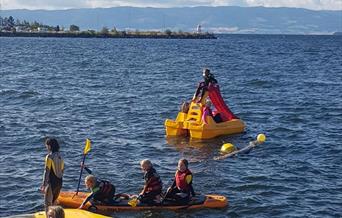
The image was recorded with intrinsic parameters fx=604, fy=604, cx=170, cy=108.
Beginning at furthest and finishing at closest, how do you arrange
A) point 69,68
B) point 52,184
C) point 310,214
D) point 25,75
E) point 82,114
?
point 69,68
point 25,75
point 82,114
point 310,214
point 52,184

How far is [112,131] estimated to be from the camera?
2406cm

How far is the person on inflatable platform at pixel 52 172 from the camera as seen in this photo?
12.3 m

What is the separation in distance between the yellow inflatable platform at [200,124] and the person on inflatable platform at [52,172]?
995 centimetres

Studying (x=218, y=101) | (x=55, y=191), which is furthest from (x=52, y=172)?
(x=218, y=101)

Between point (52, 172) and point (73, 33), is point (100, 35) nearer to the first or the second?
point (73, 33)

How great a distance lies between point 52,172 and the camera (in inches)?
493

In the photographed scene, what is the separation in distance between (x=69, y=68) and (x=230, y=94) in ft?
75.3

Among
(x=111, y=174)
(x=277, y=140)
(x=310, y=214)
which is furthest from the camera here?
(x=277, y=140)

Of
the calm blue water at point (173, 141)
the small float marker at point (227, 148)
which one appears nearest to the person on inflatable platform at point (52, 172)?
the calm blue water at point (173, 141)

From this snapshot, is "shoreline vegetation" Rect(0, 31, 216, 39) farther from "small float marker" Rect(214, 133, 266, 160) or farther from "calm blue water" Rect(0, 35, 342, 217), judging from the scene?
"small float marker" Rect(214, 133, 266, 160)

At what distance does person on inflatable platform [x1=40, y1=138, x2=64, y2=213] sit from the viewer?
12300mm

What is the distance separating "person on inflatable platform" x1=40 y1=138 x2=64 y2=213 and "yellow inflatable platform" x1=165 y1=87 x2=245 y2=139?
9951mm

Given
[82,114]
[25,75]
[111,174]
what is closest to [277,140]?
[111,174]

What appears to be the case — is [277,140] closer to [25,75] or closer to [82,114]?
[82,114]
